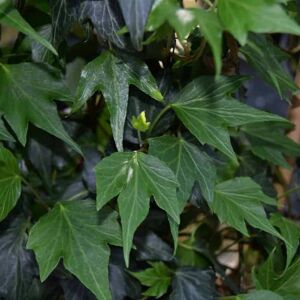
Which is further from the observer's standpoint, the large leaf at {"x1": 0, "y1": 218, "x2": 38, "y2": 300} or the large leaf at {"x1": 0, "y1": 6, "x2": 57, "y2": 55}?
the large leaf at {"x1": 0, "y1": 218, "x2": 38, "y2": 300}

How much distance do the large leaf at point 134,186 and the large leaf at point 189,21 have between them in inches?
6.0

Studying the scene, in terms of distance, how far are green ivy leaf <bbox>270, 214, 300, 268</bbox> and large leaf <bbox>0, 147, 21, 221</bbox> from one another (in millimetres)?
289

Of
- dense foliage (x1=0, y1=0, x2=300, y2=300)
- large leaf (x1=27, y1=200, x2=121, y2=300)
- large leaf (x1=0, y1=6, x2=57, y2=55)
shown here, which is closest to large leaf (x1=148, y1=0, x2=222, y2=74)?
dense foliage (x1=0, y1=0, x2=300, y2=300)

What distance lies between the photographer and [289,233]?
0.66m

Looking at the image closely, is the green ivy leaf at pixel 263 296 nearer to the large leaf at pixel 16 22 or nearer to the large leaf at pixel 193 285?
the large leaf at pixel 193 285

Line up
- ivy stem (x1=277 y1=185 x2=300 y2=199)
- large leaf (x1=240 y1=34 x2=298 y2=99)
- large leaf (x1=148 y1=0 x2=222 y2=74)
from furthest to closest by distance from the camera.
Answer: ivy stem (x1=277 y1=185 x2=300 y2=199), large leaf (x1=240 y1=34 x2=298 y2=99), large leaf (x1=148 y1=0 x2=222 y2=74)

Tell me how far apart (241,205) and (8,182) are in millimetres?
238

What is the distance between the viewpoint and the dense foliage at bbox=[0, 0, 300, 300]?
522 mm

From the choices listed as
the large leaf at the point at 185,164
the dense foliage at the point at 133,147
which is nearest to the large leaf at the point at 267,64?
the dense foliage at the point at 133,147

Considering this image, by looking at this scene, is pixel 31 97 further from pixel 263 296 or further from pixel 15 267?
pixel 263 296

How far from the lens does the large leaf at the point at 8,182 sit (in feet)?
1.89

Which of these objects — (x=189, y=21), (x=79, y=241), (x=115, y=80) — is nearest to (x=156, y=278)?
(x=79, y=241)

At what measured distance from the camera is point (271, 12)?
1.31 feet

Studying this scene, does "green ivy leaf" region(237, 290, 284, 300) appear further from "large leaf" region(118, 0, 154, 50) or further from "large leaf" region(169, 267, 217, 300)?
"large leaf" region(118, 0, 154, 50)
